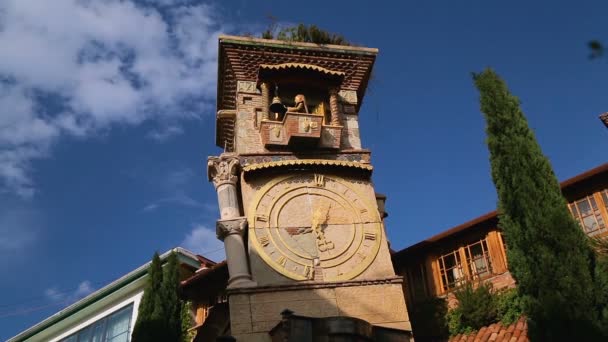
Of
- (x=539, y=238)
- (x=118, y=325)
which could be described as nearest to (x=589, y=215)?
(x=539, y=238)

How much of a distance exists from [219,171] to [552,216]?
7.23m

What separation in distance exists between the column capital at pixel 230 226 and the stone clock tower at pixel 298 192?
25mm

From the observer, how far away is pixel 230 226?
582 inches

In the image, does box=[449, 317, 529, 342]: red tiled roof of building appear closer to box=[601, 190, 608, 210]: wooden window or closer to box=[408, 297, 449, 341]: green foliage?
box=[408, 297, 449, 341]: green foliage

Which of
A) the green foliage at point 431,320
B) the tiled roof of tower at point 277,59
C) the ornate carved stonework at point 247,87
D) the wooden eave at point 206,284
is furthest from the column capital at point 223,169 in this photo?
the green foliage at point 431,320

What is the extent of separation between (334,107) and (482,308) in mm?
5996

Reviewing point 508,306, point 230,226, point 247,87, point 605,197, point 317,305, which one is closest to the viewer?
point 317,305

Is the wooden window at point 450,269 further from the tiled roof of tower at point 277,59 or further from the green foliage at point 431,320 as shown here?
the tiled roof of tower at point 277,59

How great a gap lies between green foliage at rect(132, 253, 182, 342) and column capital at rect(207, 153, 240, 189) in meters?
3.68

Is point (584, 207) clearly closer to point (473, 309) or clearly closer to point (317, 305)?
point (473, 309)

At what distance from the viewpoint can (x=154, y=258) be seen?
18422 mm

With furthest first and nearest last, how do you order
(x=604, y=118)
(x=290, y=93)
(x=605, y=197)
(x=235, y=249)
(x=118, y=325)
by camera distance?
(x=118, y=325) → (x=604, y=118) → (x=290, y=93) → (x=605, y=197) → (x=235, y=249)

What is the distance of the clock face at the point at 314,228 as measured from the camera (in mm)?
14531

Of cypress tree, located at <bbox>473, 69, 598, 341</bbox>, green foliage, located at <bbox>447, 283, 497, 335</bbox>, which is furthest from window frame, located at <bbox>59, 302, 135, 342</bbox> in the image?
cypress tree, located at <bbox>473, 69, 598, 341</bbox>
